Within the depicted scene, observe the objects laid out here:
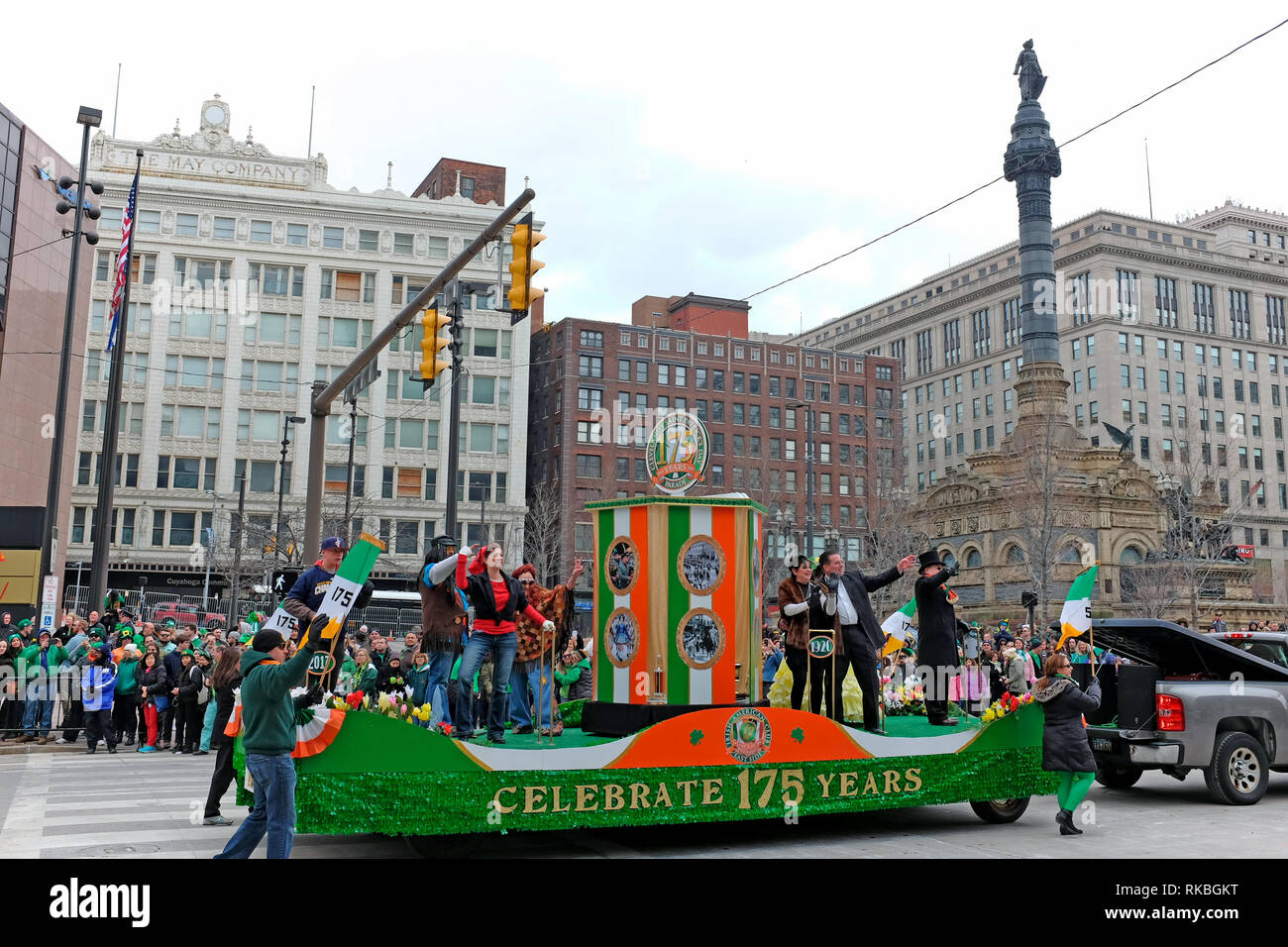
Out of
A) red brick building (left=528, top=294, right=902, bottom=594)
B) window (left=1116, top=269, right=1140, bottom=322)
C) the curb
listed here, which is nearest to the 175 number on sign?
the curb

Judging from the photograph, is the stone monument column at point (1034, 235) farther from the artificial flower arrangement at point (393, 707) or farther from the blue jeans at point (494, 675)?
the artificial flower arrangement at point (393, 707)

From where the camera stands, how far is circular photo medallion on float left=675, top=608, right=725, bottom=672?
9.95 meters

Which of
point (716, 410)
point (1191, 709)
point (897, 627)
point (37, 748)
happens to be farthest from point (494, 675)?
point (716, 410)

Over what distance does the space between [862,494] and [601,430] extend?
24396 millimetres

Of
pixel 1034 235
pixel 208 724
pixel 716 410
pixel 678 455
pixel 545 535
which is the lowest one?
pixel 208 724

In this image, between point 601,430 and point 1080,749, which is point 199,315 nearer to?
point 601,430

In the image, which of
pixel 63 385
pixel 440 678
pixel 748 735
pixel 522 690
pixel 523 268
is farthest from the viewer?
pixel 63 385

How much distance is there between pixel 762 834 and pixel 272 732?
5.08 meters

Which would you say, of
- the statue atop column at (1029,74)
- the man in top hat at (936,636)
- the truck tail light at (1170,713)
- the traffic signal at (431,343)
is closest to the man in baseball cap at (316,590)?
the traffic signal at (431,343)

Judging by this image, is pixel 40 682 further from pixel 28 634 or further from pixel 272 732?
pixel 272 732

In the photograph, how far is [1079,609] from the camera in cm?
1154
